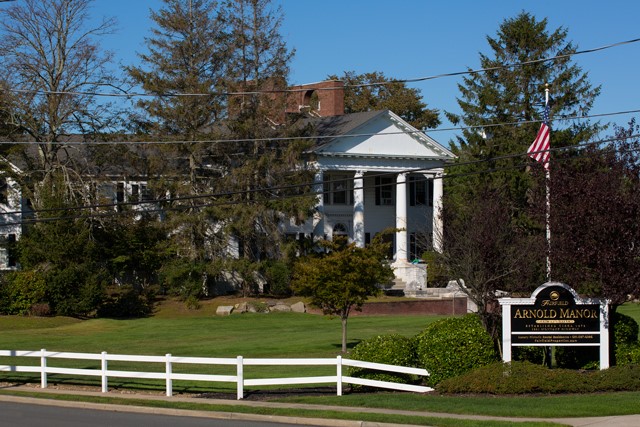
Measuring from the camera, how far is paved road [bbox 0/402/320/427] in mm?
17125

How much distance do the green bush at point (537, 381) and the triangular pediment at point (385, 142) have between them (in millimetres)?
38339

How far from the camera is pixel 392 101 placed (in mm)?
84312

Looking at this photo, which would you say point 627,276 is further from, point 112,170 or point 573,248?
point 112,170

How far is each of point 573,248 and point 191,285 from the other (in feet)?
113

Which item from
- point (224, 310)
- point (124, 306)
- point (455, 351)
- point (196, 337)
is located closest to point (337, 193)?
point (224, 310)

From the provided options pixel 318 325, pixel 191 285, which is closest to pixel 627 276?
pixel 318 325

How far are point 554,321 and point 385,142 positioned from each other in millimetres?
40231

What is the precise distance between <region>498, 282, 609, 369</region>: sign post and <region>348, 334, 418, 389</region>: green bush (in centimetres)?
215

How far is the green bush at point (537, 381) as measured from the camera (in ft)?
63.2

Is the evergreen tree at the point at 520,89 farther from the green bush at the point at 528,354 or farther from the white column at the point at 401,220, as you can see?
the green bush at the point at 528,354

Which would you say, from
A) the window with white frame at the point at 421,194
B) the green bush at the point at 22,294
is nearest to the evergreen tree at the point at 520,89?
the window with white frame at the point at 421,194

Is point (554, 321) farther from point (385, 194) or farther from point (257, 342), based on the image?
point (385, 194)

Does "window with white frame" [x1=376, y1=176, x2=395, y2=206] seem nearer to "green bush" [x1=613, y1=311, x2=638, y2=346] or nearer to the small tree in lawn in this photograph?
the small tree in lawn

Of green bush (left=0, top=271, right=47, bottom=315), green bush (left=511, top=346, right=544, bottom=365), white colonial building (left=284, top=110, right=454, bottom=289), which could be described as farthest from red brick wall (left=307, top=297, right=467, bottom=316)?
green bush (left=511, top=346, right=544, bottom=365)
